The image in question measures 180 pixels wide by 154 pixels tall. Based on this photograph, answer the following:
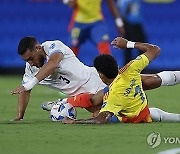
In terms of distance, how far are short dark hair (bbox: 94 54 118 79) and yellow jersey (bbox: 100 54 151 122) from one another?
0.17m

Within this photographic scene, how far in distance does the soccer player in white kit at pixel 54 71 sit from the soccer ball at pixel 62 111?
1.23ft

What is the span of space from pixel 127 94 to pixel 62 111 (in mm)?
991

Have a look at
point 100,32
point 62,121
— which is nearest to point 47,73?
point 62,121

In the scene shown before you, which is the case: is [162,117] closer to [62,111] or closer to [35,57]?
[62,111]

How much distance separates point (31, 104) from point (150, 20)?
28.4ft

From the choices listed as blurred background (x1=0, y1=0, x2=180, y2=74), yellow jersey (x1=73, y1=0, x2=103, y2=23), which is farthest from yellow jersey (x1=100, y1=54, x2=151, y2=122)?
blurred background (x1=0, y1=0, x2=180, y2=74)

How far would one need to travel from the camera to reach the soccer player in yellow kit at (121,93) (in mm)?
8344

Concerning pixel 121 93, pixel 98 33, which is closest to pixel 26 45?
pixel 121 93

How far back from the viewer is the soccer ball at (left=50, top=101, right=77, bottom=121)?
9.09 meters

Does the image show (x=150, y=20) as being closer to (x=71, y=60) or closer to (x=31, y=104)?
(x=31, y=104)

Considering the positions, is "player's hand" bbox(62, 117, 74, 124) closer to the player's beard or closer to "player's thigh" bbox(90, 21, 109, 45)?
the player's beard

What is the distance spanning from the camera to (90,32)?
14.3 metres

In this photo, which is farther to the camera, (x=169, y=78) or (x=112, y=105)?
(x=169, y=78)

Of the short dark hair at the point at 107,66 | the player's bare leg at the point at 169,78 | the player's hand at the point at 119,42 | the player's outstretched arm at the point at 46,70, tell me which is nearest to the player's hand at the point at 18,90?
the player's outstretched arm at the point at 46,70
